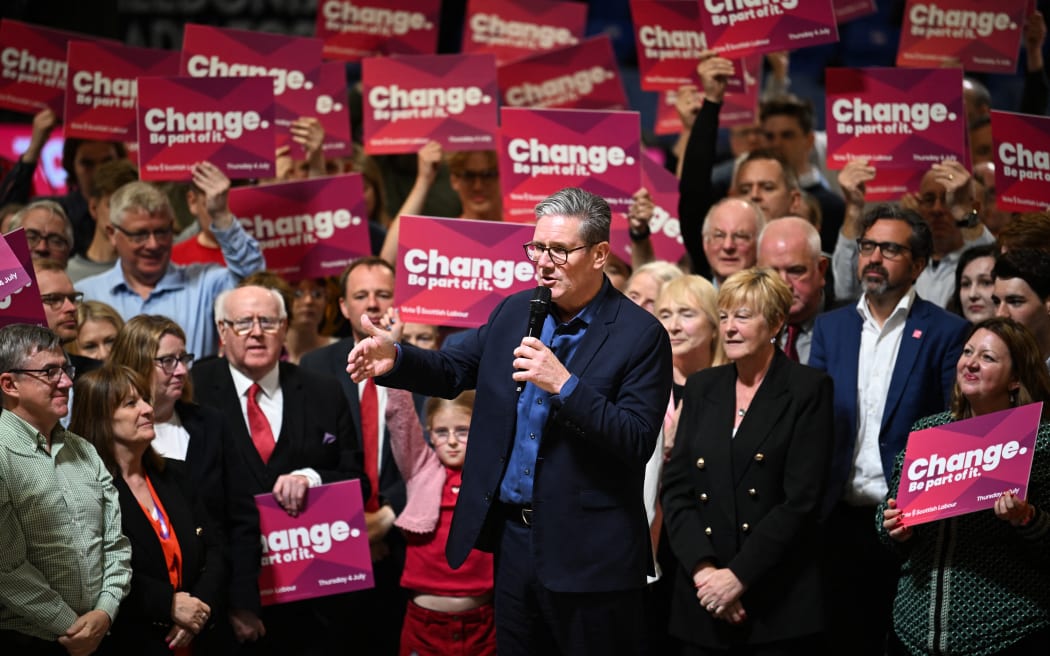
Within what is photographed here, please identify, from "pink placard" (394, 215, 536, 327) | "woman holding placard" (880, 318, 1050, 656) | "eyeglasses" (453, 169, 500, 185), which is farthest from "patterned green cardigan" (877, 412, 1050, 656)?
"eyeglasses" (453, 169, 500, 185)

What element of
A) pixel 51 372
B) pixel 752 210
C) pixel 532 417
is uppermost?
pixel 752 210

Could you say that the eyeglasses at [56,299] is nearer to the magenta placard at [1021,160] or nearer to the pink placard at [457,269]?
the pink placard at [457,269]

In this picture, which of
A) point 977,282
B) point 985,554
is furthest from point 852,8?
point 985,554

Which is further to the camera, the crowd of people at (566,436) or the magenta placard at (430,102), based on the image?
the magenta placard at (430,102)

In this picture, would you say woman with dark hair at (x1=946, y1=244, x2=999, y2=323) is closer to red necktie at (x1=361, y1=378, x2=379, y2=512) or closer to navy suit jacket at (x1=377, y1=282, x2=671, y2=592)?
navy suit jacket at (x1=377, y1=282, x2=671, y2=592)

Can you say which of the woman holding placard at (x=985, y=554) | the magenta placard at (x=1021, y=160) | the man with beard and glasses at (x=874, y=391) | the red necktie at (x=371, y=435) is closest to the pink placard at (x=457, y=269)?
the red necktie at (x=371, y=435)

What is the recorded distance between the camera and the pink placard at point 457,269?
5.40 metres

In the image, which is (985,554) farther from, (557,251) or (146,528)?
(146,528)

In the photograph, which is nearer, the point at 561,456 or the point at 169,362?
the point at 561,456

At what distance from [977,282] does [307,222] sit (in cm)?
291

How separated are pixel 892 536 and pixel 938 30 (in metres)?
3.19

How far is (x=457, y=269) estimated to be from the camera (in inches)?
214

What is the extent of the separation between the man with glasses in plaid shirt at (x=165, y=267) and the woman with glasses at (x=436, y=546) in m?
1.17

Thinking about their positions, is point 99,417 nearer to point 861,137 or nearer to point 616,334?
point 616,334
